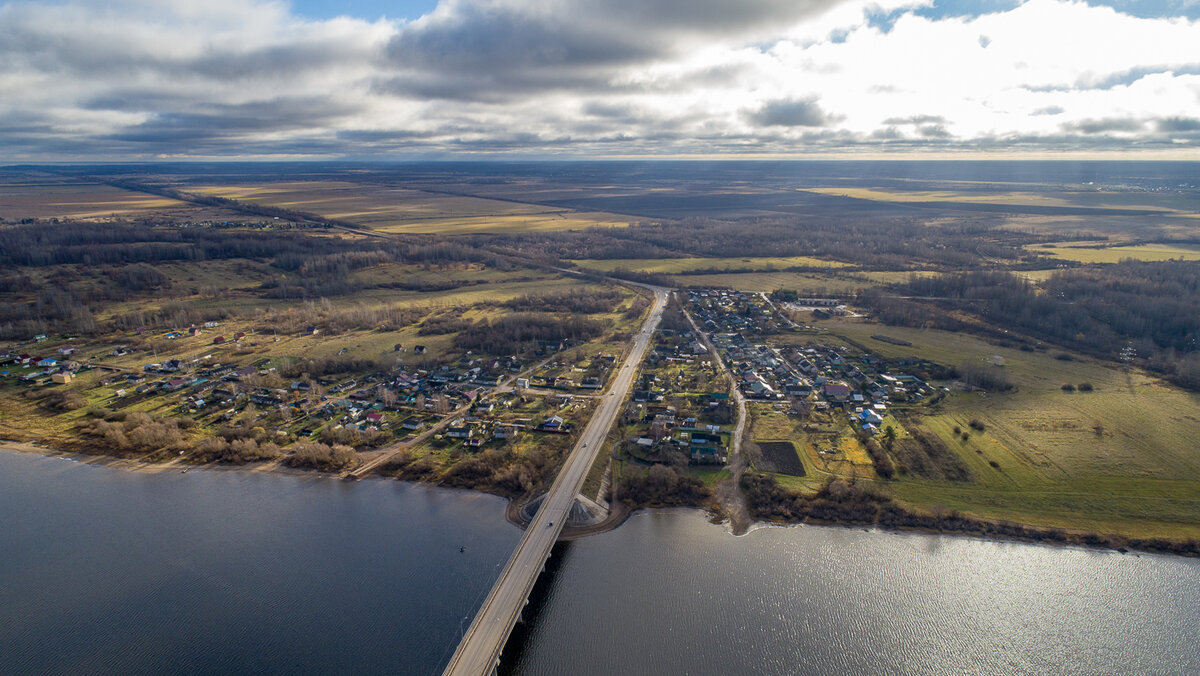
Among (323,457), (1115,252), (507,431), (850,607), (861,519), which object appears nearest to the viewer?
(850,607)

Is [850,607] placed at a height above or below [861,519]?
below

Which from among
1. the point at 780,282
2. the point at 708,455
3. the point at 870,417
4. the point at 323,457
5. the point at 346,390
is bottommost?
the point at 708,455

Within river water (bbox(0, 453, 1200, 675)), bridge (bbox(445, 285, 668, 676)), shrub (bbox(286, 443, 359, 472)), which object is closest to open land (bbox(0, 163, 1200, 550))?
shrub (bbox(286, 443, 359, 472))

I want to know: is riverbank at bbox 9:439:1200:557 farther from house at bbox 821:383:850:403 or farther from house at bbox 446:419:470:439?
house at bbox 821:383:850:403

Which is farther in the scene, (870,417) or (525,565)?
(870,417)

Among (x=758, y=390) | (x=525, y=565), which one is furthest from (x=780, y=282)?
(x=525, y=565)

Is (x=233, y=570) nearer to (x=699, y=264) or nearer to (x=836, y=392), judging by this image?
(x=836, y=392)

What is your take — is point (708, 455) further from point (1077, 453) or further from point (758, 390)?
point (1077, 453)

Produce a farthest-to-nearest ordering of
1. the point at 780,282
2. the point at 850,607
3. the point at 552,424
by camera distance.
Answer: the point at 780,282
the point at 552,424
the point at 850,607
